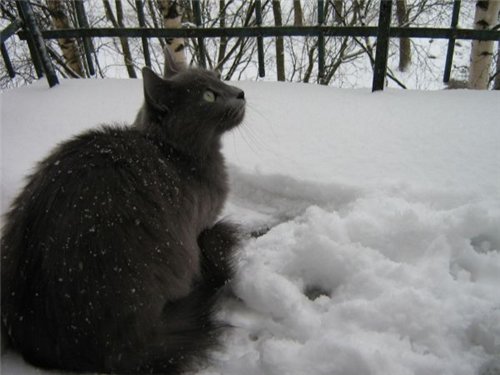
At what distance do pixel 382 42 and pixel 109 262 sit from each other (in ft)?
9.73

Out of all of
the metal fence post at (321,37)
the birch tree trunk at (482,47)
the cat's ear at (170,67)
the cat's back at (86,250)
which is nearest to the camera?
the cat's back at (86,250)

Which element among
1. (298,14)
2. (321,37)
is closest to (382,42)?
(321,37)

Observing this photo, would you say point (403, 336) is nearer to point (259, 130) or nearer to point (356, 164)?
point (356, 164)

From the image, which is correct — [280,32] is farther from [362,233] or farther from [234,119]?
[362,233]

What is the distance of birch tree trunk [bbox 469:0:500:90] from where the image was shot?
15.1 ft

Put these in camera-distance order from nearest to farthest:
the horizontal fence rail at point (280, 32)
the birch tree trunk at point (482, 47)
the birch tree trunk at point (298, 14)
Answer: the horizontal fence rail at point (280, 32)
the birch tree trunk at point (482, 47)
the birch tree trunk at point (298, 14)

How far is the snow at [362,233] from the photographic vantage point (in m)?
1.31

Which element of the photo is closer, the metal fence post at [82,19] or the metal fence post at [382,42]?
the metal fence post at [382,42]

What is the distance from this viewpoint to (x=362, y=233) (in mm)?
1799

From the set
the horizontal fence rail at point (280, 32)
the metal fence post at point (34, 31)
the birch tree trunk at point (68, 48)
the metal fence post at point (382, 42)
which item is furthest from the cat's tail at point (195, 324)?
the birch tree trunk at point (68, 48)

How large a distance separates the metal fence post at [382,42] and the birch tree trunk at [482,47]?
1912 millimetres

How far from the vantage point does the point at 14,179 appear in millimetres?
2434

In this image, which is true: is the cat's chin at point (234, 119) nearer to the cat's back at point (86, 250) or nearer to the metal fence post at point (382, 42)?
the cat's back at point (86, 250)

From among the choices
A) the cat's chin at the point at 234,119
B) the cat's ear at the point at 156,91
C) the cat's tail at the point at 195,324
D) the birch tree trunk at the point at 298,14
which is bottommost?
the cat's tail at the point at 195,324
